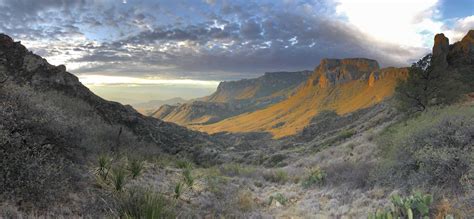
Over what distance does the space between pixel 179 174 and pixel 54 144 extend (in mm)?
7011

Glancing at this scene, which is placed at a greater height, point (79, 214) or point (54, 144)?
point (54, 144)

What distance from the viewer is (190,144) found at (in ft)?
163

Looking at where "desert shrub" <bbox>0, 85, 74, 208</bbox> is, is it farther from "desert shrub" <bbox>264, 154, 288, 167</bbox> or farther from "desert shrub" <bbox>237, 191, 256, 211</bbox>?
"desert shrub" <bbox>264, 154, 288, 167</bbox>

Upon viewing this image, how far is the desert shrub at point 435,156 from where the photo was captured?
360 inches

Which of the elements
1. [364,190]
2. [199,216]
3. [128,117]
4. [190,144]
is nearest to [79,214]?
[199,216]

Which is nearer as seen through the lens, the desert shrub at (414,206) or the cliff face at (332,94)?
the desert shrub at (414,206)

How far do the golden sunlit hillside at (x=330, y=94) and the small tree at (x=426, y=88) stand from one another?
81197mm

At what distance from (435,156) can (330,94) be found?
14989 cm

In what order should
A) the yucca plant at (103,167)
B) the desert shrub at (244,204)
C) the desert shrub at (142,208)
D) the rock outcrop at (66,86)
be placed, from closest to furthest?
the desert shrub at (142,208), the yucca plant at (103,167), the desert shrub at (244,204), the rock outcrop at (66,86)

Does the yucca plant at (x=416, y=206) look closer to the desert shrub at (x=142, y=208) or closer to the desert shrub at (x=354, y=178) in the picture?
the desert shrub at (x=354, y=178)

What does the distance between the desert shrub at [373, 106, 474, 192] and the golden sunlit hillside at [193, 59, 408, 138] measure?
101907 mm

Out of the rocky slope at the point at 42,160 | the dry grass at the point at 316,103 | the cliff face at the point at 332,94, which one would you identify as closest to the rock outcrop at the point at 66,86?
the rocky slope at the point at 42,160

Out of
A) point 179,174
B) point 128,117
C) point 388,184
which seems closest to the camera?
point 388,184

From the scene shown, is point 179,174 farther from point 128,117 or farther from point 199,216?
point 128,117
